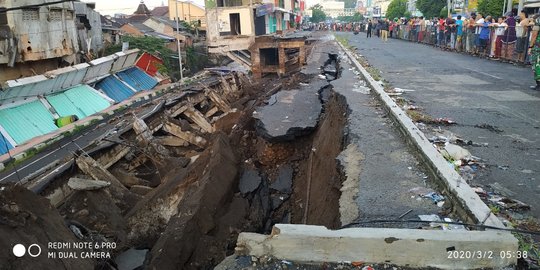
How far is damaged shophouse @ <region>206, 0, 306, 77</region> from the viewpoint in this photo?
19106 millimetres

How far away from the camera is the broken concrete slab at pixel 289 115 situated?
6785mm

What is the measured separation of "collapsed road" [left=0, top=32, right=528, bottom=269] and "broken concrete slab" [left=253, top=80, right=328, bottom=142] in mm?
23

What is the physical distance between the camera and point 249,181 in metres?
6.57

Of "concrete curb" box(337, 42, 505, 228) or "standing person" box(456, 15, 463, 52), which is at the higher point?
"standing person" box(456, 15, 463, 52)

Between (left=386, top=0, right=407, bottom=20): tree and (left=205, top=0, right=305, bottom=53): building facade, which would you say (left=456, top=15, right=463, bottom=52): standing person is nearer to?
(left=205, top=0, right=305, bottom=53): building facade

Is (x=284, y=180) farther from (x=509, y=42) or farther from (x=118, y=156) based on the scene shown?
(x=509, y=42)

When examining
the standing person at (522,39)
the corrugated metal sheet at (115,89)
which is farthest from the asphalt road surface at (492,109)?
the corrugated metal sheet at (115,89)

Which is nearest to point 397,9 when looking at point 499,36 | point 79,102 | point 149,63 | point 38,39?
point 149,63

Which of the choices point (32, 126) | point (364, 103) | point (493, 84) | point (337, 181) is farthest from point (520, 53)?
point (32, 126)

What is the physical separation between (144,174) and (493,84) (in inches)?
339

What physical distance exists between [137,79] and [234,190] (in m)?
17.1

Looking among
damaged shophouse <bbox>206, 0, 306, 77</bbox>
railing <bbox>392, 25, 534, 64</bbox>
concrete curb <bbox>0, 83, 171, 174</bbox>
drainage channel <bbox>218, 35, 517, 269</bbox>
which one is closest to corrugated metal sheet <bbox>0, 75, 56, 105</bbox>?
concrete curb <bbox>0, 83, 171, 174</bbox>

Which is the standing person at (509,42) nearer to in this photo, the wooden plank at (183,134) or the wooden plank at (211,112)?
the wooden plank at (211,112)

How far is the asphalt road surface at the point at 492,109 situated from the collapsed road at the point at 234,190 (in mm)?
898
